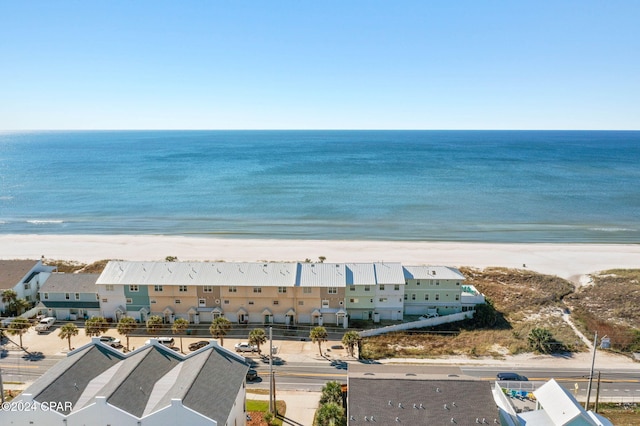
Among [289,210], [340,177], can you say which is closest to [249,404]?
[289,210]

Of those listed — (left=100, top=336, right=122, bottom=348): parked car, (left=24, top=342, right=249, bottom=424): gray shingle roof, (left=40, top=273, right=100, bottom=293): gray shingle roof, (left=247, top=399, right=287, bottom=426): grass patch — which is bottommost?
(left=247, top=399, right=287, bottom=426): grass patch

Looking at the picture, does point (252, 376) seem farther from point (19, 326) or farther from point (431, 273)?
point (19, 326)

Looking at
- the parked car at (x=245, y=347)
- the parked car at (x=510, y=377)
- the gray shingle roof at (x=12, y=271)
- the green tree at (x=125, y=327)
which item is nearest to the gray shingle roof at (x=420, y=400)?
the parked car at (x=510, y=377)

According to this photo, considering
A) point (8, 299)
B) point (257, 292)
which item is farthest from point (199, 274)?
point (8, 299)

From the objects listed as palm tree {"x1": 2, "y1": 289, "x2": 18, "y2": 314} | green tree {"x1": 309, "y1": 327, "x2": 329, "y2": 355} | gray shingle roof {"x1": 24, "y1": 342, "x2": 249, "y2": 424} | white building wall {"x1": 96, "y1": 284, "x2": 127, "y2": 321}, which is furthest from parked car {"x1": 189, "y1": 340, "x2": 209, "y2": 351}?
palm tree {"x1": 2, "y1": 289, "x2": 18, "y2": 314}

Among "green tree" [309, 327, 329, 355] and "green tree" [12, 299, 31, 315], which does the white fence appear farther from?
"green tree" [12, 299, 31, 315]

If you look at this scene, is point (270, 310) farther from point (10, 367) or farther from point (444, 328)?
point (10, 367)
